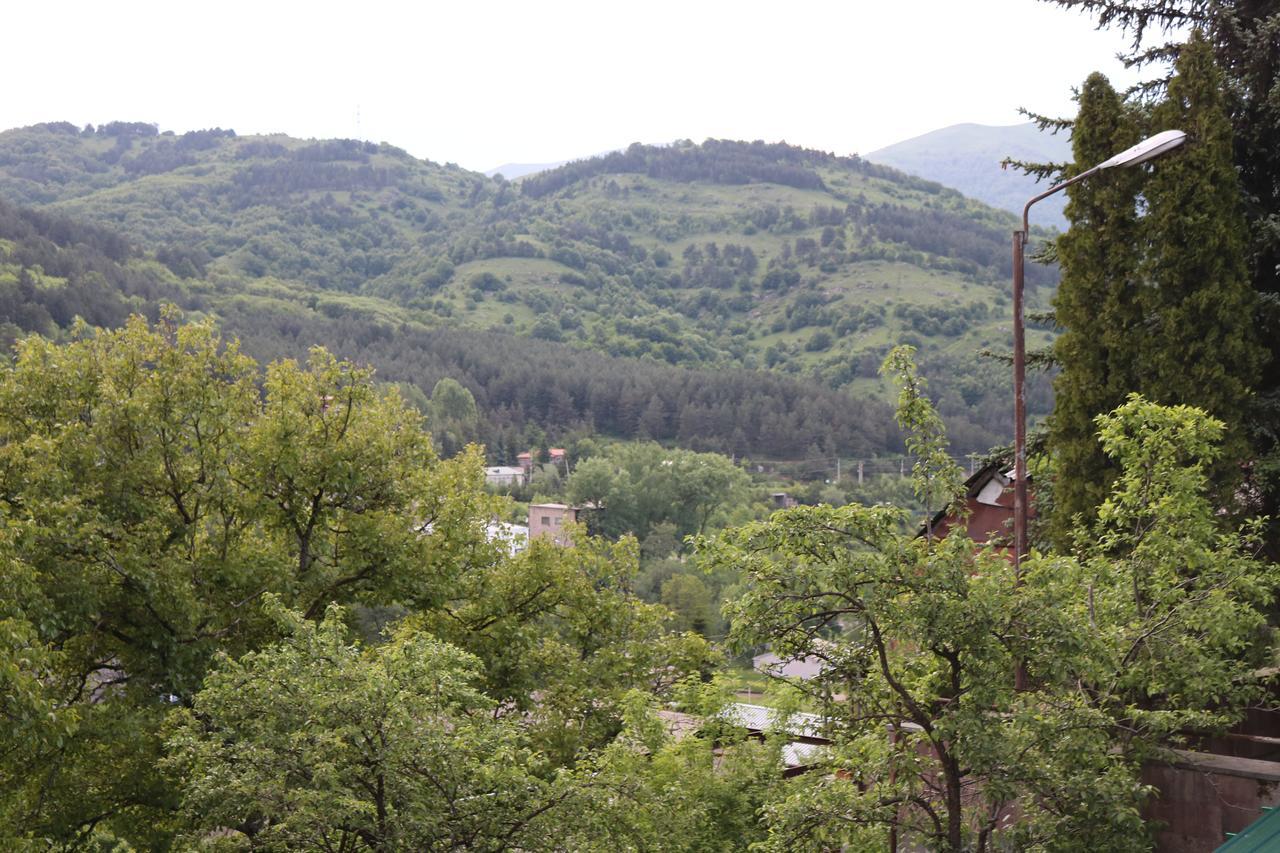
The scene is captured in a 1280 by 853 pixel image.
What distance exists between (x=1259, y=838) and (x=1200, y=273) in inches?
258

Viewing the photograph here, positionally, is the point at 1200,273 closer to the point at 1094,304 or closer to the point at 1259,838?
the point at 1094,304

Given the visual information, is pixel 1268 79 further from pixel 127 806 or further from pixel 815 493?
pixel 815 493

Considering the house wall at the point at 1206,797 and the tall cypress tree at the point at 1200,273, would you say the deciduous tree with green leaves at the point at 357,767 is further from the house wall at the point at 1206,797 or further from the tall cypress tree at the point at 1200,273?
the tall cypress tree at the point at 1200,273

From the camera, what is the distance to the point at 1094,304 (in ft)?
44.2

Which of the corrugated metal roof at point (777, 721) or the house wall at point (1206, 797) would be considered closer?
the corrugated metal roof at point (777, 721)

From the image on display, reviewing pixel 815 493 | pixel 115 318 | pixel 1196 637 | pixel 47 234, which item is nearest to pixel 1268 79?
pixel 1196 637

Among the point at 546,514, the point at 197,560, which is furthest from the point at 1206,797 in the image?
the point at 546,514

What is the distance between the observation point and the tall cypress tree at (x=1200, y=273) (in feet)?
40.9

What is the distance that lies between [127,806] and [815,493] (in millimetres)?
105887

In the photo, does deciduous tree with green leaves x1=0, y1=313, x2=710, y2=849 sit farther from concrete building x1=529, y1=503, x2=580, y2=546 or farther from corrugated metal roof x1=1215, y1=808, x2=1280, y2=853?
concrete building x1=529, y1=503, x2=580, y2=546

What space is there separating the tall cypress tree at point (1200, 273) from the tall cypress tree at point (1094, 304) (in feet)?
0.93

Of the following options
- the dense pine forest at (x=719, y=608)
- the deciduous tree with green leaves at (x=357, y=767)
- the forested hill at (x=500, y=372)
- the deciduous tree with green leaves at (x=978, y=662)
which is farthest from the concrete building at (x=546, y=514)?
the deciduous tree with green leaves at (x=978, y=662)

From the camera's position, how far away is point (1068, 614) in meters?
8.02

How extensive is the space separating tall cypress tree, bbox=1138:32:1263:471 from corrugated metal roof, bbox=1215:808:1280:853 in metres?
4.37
